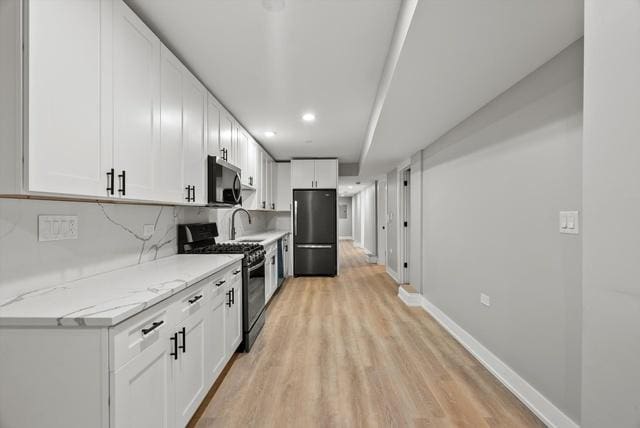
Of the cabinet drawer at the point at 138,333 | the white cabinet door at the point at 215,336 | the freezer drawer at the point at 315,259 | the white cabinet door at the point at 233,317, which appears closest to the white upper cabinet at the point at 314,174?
the freezer drawer at the point at 315,259

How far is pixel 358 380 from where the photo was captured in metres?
2.21

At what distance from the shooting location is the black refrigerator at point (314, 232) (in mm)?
5691

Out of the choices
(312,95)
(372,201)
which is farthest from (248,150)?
(372,201)

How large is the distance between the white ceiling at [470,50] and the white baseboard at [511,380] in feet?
6.86

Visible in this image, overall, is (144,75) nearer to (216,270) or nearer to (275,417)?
(216,270)

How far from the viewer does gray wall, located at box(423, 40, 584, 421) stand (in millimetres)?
1637

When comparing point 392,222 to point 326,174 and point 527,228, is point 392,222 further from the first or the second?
point 527,228

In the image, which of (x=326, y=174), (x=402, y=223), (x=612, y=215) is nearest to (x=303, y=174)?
(x=326, y=174)

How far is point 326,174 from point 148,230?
3925 mm

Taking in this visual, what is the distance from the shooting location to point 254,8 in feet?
5.65

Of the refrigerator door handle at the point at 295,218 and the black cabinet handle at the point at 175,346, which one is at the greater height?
the refrigerator door handle at the point at 295,218

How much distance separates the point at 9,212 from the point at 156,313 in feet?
2.57

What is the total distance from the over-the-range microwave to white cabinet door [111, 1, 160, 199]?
0.80 metres

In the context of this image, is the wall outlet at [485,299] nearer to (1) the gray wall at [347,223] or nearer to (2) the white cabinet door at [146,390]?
(2) the white cabinet door at [146,390]
